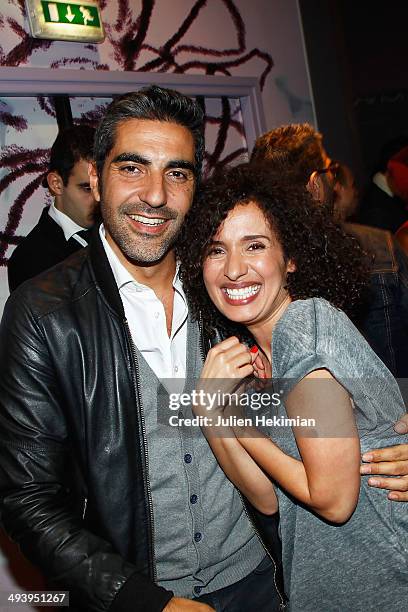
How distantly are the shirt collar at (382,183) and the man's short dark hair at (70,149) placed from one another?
1779 mm

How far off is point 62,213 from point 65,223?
3.2 inches

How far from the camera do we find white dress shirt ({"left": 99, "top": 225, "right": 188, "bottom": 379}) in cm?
188

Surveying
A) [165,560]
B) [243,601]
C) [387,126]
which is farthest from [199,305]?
[387,126]

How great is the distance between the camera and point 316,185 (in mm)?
2754

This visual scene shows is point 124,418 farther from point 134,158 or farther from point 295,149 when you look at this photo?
point 295,149

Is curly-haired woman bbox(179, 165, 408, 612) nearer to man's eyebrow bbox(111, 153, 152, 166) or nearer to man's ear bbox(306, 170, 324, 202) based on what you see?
man's eyebrow bbox(111, 153, 152, 166)

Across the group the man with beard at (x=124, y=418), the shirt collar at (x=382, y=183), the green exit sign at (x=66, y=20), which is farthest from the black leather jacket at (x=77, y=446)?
the shirt collar at (x=382, y=183)

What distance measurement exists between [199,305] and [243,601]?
879mm

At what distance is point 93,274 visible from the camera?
1.86m

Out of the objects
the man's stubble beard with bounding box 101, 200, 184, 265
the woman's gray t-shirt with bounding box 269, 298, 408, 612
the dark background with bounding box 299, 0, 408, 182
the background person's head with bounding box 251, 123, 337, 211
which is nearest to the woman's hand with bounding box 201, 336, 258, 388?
the woman's gray t-shirt with bounding box 269, 298, 408, 612

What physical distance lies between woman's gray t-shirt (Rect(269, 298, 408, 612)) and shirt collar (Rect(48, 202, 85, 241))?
1.89 m

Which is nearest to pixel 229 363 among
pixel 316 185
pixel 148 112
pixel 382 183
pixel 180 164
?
pixel 180 164

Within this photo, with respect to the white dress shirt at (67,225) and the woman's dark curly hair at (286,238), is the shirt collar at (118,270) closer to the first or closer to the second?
the woman's dark curly hair at (286,238)

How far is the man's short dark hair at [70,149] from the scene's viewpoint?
3.29 meters
